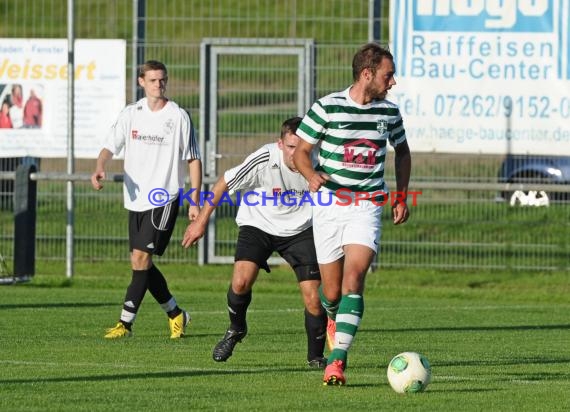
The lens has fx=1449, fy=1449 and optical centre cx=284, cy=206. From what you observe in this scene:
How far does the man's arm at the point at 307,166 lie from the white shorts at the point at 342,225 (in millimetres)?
201

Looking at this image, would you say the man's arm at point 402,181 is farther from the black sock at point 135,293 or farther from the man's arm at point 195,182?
the black sock at point 135,293

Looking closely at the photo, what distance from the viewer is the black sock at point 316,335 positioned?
32.3ft

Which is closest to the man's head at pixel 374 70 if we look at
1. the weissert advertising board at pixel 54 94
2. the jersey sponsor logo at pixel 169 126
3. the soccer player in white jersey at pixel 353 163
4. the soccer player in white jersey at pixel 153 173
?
the soccer player in white jersey at pixel 353 163

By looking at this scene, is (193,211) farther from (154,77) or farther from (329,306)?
(329,306)

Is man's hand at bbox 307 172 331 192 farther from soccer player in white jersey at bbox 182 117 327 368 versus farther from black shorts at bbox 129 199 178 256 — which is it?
black shorts at bbox 129 199 178 256

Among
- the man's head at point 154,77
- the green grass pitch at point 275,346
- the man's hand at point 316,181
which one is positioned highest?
the man's head at point 154,77

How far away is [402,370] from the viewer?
8391mm

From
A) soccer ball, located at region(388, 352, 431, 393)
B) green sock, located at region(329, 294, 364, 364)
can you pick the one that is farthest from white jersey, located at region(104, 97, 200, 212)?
soccer ball, located at region(388, 352, 431, 393)

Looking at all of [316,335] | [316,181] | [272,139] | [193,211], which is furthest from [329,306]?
[272,139]

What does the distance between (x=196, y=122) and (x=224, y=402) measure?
37.8ft

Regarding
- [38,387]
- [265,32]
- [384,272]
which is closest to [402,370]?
[38,387]

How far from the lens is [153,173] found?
12117mm

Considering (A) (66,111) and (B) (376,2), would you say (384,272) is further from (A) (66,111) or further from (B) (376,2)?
(A) (66,111)

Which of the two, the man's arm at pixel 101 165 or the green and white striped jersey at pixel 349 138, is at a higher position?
the green and white striped jersey at pixel 349 138
